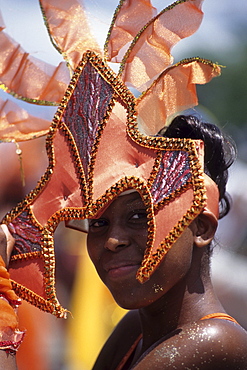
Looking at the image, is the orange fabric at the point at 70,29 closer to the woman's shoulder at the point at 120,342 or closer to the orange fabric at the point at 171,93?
the orange fabric at the point at 171,93

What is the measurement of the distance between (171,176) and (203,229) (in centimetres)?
23

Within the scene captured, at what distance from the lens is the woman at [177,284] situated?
199 cm

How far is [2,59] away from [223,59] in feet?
41.9

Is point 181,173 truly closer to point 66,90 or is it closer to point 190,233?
point 190,233

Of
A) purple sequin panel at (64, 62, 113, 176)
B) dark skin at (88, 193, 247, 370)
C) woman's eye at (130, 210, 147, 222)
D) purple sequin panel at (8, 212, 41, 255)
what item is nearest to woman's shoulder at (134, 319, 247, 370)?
dark skin at (88, 193, 247, 370)

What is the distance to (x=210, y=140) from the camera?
2.34 meters

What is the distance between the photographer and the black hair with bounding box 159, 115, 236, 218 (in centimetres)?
233

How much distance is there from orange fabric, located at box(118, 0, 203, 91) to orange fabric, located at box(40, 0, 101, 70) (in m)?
0.17

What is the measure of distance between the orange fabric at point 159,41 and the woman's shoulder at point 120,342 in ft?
3.29

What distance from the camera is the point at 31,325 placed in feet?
13.8

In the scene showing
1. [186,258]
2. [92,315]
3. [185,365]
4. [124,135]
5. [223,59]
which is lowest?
[223,59]

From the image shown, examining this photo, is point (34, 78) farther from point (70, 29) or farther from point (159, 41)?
point (159, 41)

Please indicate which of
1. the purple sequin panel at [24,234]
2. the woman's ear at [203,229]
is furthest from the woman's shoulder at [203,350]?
the purple sequin panel at [24,234]

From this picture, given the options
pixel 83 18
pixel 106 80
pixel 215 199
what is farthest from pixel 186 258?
pixel 83 18
